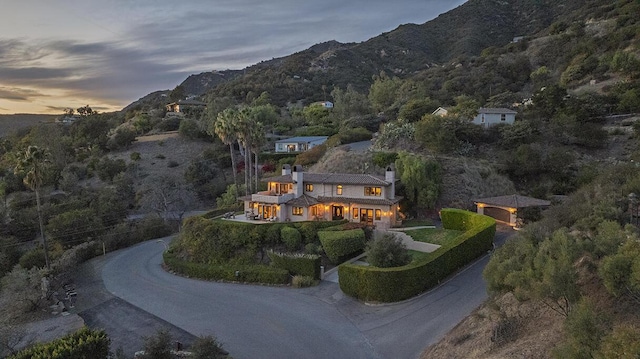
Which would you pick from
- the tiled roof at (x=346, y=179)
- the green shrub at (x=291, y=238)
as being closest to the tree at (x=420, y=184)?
the tiled roof at (x=346, y=179)

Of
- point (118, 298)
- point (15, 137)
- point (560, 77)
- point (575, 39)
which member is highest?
point (575, 39)

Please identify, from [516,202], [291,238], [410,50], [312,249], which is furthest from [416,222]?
[410,50]

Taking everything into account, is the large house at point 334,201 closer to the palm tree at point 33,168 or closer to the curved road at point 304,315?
the curved road at point 304,315

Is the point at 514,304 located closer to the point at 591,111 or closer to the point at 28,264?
the point at 28,264

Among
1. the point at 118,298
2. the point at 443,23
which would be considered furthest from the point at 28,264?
the point at 443,23

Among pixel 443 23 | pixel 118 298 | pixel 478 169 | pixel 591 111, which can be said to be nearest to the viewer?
pixel 118 298

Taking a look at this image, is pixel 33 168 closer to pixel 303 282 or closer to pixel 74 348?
pixel 74 348
